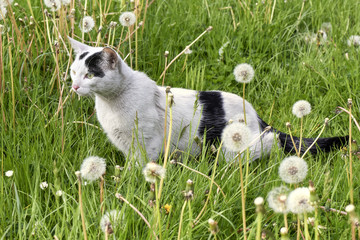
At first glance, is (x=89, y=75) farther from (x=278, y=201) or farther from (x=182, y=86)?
(x=278, y=201)

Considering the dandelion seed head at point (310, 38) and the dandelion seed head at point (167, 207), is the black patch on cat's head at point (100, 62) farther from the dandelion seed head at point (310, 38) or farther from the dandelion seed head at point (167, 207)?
the dandelion seed head at point (310, 38)

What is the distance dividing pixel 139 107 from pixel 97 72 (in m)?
0.33

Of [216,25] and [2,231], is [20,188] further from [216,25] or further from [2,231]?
[216,25]

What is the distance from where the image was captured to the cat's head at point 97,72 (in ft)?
8.85

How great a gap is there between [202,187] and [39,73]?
196cm

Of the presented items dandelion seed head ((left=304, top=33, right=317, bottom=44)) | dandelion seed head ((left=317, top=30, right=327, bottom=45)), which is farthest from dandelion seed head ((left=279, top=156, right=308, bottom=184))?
dandelion seed head ((left=304, top=33, right=317, bottom=44))

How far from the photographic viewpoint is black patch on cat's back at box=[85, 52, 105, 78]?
2701 millimetres

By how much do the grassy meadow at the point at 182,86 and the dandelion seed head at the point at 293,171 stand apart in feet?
1.00

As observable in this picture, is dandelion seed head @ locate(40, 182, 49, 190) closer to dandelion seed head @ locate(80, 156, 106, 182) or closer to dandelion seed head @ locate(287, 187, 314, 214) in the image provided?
dandelion seed head @ locate(80, 156, 106, 182)

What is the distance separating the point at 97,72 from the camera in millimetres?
2713

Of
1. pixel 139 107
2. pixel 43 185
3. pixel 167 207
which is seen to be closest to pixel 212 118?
pixel 139 107

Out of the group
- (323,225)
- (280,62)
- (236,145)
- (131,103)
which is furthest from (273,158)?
(280,62)

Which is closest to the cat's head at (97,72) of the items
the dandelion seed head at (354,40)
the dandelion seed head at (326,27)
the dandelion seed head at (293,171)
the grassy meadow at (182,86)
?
the grassy meadow at (182,86)

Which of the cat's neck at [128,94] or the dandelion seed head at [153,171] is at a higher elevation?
the dandelion seed head at [153,171]
